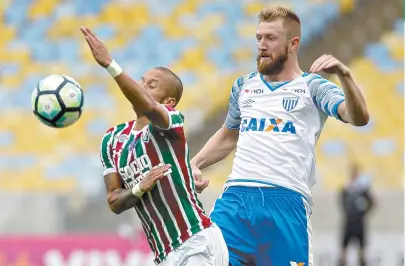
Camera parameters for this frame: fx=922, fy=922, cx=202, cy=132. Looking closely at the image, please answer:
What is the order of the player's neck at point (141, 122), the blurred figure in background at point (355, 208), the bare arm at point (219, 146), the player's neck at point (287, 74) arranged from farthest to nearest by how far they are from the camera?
the blurred figure in background at point (355, 208)
the bare arm at point (219, 146)
the player's neck at point (287, 74)
the player's neck at point (141, 122)

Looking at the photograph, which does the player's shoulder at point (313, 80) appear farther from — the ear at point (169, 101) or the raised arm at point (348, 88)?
the ear at point (169, 101)

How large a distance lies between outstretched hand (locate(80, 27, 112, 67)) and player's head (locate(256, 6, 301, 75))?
3.75ft

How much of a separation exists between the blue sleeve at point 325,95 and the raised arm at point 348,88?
210 millimetres

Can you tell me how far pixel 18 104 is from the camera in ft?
54.5

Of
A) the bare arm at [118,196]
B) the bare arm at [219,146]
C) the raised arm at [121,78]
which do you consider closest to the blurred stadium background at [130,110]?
the bare arm at [219,146]

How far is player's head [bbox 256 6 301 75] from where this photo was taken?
559 centimetres

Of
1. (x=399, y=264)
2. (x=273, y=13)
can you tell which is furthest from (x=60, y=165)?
(x=273, y=13)

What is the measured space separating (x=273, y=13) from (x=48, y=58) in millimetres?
12219

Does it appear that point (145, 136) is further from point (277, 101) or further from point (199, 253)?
point (277, 101)

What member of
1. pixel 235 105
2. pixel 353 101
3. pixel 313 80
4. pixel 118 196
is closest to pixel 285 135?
pixel 313 80

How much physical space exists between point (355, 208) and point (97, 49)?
973 cm

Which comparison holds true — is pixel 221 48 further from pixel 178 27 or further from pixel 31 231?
pixel 31 231

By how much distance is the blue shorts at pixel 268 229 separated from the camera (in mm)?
5512

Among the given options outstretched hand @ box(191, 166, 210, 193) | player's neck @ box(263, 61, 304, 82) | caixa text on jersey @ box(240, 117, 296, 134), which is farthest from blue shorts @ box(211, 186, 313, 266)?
player's neck @ box(263, 61, 304, 82)
